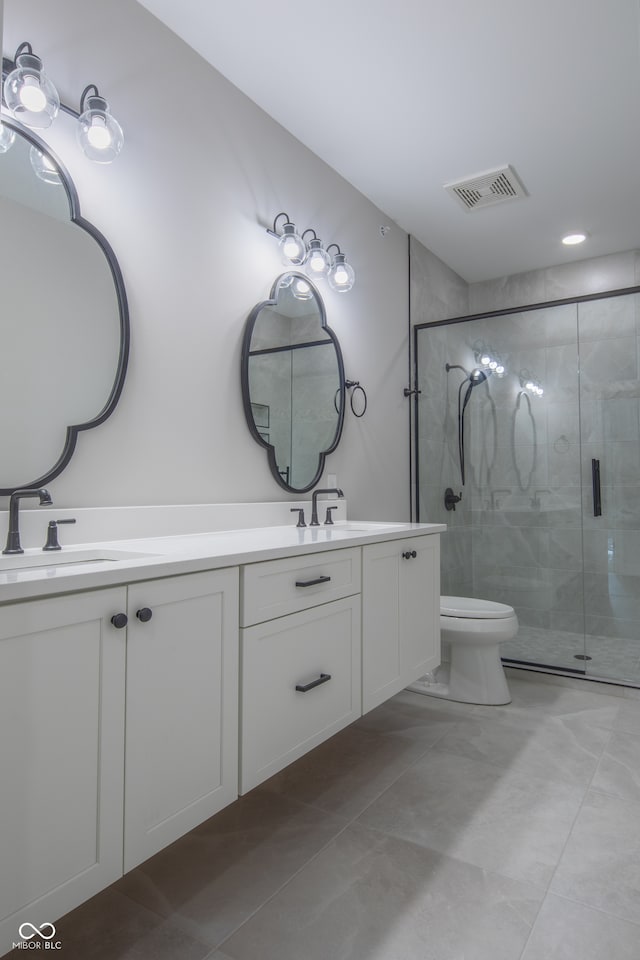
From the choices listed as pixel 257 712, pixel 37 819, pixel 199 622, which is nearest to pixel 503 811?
pixel 257 712

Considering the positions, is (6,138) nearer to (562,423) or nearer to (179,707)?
(179,707)

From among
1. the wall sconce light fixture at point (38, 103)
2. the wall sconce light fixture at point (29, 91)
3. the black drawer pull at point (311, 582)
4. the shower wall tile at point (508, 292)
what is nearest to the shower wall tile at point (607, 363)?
the shower wall tile at point (508, 292)

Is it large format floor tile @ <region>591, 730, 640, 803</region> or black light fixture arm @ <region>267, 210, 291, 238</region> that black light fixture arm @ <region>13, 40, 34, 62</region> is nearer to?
black light fixture arm @ <region>267, 210, 291, 238</region>

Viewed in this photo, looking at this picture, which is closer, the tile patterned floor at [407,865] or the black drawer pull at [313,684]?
the tile patterned floor at [407,865]

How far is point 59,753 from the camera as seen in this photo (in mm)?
891

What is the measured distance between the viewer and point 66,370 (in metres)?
1.51

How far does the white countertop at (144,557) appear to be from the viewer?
0.89m

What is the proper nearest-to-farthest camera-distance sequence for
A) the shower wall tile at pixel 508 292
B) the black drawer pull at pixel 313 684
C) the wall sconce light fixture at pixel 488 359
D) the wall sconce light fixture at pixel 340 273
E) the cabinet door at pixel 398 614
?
the black drawer pull at pixel 313 684
the cabinet door at pixel 398 614
the wall sconce light fixture at pixel 340 273
the wall sconce light fixture at pixel 488 359
the shower wall tile at pixel 508 292

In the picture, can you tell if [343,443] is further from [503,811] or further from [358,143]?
[503,811]

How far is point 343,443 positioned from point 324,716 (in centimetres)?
144

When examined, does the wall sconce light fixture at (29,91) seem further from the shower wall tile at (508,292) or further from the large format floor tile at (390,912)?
the shower wall tile at (508,292)

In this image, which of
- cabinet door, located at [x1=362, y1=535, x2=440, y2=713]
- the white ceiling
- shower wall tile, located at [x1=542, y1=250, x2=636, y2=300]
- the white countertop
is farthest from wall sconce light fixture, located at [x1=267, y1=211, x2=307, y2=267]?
shower wall tile, located at [x1=542, y1=250, x2=636, y2=300]

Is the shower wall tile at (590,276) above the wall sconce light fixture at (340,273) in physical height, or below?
above

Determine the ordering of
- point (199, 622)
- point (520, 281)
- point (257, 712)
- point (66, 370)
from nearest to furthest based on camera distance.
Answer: point (199, 622)
point (257, 712)
point (66, 370)
point (520, 281)
